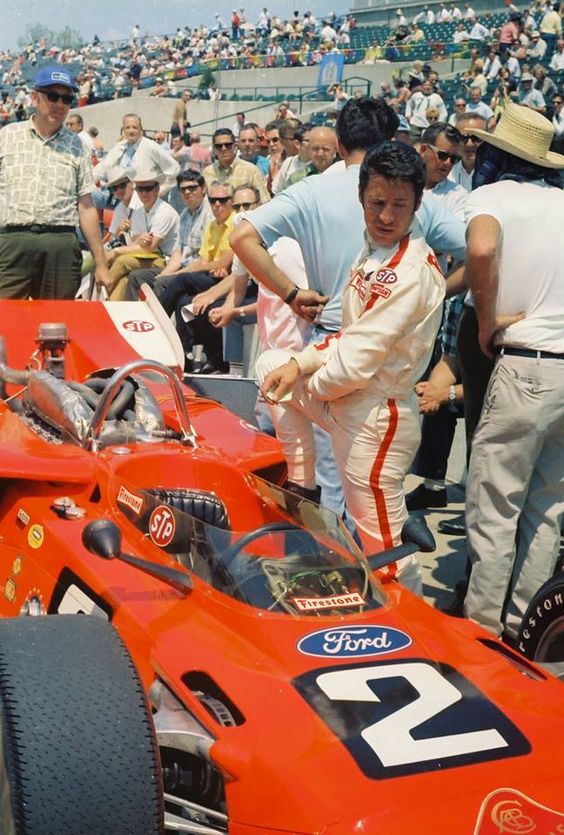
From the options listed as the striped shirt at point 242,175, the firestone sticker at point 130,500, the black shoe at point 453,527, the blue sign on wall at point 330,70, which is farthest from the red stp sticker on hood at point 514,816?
the blue sign on wall at point 330,70

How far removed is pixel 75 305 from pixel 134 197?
183 inches

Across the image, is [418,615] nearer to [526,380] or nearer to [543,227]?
[526,380]

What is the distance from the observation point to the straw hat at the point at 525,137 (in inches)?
164

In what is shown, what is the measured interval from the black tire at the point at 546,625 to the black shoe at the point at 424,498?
8.82 feet

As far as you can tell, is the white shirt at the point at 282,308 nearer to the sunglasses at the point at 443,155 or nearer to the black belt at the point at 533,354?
the black belt at the point at 533,354

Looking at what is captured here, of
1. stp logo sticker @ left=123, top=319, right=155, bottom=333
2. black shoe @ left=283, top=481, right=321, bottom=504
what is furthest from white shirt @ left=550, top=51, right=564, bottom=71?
black shoe @ left=283, top=481, right=321, bottom=504

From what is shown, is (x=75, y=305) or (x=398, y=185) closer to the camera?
(x=398, y=185)

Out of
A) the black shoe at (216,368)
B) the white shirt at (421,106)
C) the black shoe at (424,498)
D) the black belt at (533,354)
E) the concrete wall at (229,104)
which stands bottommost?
the concrete wall at (229,104)

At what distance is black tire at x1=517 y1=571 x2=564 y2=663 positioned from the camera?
139 inches

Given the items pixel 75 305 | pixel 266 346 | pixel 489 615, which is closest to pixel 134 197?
pixel 75 305

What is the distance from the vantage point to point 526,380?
166 inches

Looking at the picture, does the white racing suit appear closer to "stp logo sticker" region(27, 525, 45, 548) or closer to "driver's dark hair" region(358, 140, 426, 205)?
"driver's dark hair" region(358, 140, 426, 205)

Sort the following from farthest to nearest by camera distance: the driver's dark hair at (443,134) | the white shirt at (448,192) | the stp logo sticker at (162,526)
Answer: the white shirt at (448,192)
the driver's dark hair at (443,134)
the stp logo sticker at (162,526)

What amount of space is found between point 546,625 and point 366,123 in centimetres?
205
